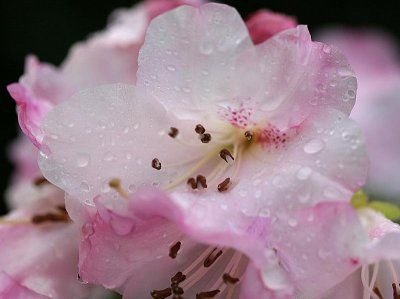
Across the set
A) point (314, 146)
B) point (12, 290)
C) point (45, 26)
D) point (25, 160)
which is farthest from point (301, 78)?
point (45, 26)

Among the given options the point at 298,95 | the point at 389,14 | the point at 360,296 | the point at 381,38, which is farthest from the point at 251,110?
the point at 389,14

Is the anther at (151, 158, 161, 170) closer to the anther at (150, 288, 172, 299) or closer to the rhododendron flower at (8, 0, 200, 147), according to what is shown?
the anther at (150, 288, 172, 299)

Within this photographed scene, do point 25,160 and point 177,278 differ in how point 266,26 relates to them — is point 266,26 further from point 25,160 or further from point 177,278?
point 25,160

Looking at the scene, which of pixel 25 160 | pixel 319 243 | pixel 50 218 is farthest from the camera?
pixel 25 160

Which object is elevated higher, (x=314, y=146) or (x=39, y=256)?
(x=314, y=146)

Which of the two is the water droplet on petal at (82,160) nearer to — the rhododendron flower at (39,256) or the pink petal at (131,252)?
the pink petal at (131,252)

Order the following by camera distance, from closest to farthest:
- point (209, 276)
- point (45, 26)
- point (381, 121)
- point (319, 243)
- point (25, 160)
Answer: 1. point (319, 243)
2. point (209, 276)
3. point (25, 160)
4. point (381, 121)
5. point (45, 26)

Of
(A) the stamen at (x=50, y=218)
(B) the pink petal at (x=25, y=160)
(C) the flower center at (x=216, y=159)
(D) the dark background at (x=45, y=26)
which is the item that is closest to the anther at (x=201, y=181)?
(C) the flower center at (x=216, y=159)

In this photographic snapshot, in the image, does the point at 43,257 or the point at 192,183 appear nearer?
the point at 192,183
